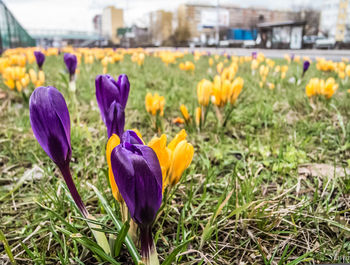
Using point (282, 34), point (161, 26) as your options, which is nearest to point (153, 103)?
point (282, 34)

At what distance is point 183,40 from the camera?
5209 cm

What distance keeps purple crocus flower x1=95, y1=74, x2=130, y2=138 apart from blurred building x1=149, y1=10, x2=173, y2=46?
56.9 metres

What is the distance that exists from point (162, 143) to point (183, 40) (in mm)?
54089

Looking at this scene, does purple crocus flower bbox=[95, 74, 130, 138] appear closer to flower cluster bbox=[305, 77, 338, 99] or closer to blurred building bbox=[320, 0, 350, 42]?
flower cluster bbox=[305, 77, 338, 99]

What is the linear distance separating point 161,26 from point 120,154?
2509 inches

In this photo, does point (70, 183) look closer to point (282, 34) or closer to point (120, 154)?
point (120, 154)

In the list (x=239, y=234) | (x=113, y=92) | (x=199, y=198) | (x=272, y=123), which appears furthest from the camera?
(x=272, y=123)

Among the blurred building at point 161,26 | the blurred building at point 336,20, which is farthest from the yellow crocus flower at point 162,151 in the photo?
the blurred building at point 161,26

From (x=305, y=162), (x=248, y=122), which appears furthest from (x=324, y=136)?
(x=248, y=122)

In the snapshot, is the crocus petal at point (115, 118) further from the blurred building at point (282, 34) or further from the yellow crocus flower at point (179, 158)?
the blurred building at point (282, 34)

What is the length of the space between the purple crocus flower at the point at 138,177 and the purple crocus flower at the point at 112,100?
0.72 feet

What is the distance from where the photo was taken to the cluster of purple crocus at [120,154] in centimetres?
54

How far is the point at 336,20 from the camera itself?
55625 mm

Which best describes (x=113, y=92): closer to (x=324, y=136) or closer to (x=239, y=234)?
(x=239, y=234)
